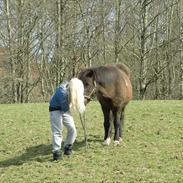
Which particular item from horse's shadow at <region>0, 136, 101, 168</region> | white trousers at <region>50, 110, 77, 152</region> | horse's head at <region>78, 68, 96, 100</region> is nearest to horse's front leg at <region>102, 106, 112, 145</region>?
horse's shadow at <region>0, 136, 101, 168</region>

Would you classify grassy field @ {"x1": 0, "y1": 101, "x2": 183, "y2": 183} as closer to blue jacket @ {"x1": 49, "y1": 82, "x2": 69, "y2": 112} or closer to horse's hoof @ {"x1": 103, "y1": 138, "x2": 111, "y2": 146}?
horse's hoof @ {"x1": 103, "y1": 138, "x2": 111, "y2": 146}

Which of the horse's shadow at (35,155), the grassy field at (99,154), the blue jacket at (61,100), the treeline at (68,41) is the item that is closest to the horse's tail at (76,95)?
the blue jacket at (61,100)

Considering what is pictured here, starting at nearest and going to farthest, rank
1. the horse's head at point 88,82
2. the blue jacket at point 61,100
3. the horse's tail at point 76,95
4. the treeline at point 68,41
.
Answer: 1. the horse's tail at point 76,95
2. the blue jacket at point 61,100
3. the horse's head at point 88,82
4. the treeline at point 68,41

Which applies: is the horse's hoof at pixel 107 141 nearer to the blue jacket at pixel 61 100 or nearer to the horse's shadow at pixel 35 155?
the horse's shadow at pixel 35 155

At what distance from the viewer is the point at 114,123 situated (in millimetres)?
9539

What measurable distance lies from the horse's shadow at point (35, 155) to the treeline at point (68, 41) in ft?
60.4

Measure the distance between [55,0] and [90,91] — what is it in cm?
2285

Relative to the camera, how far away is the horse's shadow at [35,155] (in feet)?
28.3

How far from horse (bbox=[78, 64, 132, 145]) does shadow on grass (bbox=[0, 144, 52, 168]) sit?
138cm

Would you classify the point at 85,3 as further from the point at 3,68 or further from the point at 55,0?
the point at 3,68

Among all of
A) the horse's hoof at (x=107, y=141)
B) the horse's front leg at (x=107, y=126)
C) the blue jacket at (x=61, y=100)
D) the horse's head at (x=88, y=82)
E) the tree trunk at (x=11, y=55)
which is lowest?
the horse's hoof at (x=107, y=141)

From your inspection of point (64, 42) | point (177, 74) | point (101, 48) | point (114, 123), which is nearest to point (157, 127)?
point (114, 123)

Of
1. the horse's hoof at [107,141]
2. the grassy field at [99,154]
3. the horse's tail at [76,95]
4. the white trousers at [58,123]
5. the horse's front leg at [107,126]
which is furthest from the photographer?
the horse's front leg at [107,126]

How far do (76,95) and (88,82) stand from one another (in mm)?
686
